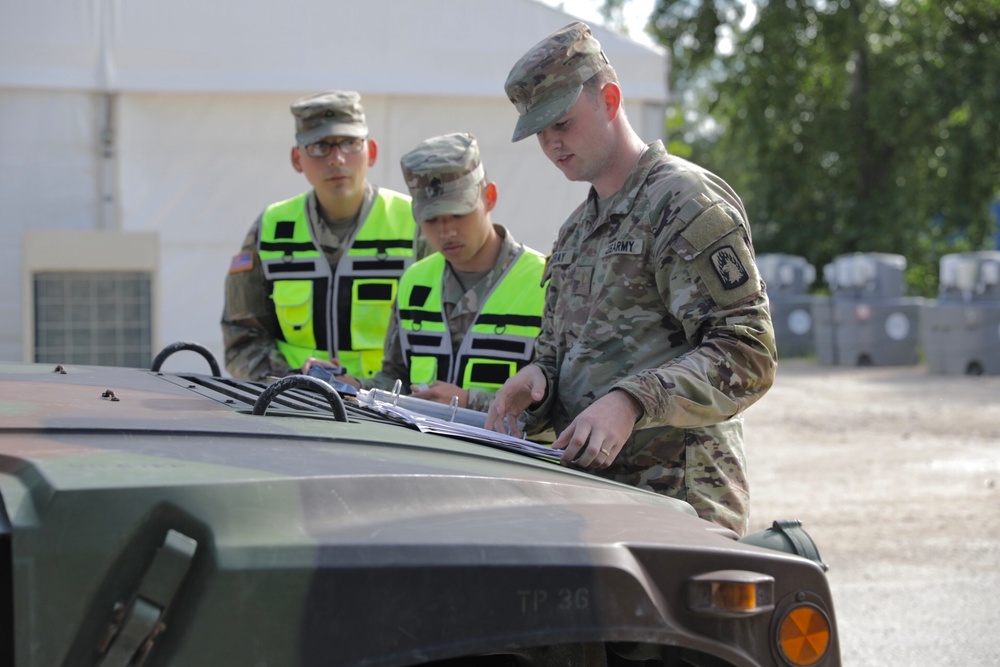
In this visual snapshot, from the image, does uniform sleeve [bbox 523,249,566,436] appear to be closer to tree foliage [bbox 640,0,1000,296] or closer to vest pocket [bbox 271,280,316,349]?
vest pocket [bbox 271,280,316,349]

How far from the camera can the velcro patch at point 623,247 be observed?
90.4 inches

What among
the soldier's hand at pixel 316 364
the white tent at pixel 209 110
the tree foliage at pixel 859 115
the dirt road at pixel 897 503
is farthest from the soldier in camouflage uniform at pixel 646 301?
the tree foliage at pixel 859 115

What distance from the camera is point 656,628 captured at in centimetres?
140

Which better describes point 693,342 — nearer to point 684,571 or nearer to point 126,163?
point 684,571

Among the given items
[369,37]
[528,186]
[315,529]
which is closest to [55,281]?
[369,37]

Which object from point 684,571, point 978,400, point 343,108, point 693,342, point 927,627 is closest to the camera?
point 684,571

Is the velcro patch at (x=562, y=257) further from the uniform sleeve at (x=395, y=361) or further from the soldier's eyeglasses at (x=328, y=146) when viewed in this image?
the soldier's eyeglasses at (x=328, y=146)

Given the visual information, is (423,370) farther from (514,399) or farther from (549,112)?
(549,112)

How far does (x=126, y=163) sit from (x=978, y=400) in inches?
388

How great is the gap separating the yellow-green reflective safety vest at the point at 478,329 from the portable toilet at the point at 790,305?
1614 centimetres

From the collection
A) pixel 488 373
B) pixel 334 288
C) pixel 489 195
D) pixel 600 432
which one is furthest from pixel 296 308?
pixel 600 432

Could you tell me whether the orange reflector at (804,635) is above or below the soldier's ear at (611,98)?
below

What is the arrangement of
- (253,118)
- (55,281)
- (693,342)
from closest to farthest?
1. (693,342)
2. (55,281)
3. (253,118)

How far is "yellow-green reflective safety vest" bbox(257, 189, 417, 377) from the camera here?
12.4 feet
